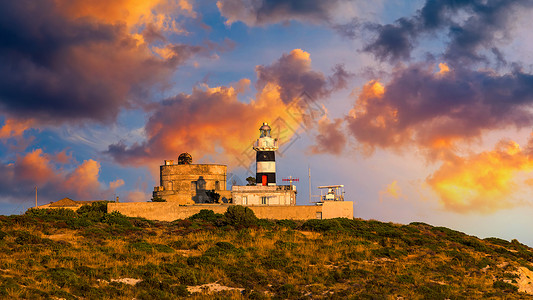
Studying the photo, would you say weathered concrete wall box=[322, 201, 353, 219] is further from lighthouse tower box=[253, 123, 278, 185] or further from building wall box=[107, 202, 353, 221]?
lighthouse tower box=[253, 123, 278, 185]

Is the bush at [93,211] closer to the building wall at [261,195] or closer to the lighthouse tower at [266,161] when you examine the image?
the building wall at [261,195]

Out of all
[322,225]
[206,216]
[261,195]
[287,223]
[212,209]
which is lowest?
[322,225]

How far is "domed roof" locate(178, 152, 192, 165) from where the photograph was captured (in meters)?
81.9

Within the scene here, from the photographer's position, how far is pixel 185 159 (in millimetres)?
82062

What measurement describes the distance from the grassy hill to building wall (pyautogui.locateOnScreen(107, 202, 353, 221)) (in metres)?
2.89

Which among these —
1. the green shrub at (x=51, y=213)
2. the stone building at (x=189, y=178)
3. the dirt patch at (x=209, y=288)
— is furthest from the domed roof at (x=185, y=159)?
the dirt patch at (x=209, y=288)

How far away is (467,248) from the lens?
152 feet

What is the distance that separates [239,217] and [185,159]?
34.6 meters

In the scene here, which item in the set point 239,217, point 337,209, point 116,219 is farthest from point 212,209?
point 337,209

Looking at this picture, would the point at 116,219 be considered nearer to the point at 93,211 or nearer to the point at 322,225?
the point at 93,211

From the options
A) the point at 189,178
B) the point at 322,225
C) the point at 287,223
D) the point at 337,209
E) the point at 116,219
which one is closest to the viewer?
the point at 116,219

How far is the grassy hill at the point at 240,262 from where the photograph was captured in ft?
89.6

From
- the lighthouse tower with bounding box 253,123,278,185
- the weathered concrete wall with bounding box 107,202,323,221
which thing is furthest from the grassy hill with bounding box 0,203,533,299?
the lighthouse tower with bounding box 253,123,278,185

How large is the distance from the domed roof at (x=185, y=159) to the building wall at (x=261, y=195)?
2150cm
